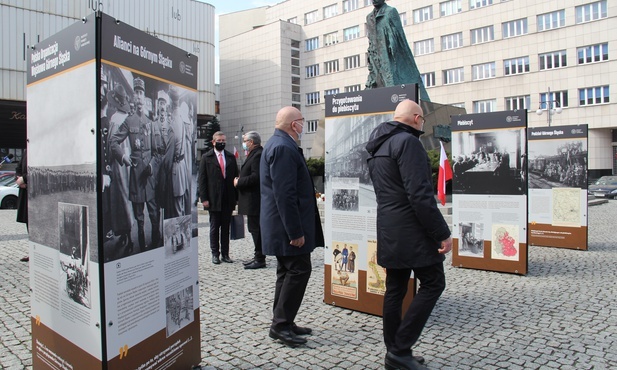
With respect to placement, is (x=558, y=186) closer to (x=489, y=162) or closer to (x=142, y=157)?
(x=489, y=162)

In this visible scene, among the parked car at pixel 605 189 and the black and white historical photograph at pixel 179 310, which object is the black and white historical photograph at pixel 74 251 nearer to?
the black and white historical photograph at pixel 179 310

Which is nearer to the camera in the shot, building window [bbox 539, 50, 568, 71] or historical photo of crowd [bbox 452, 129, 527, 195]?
historical photo of crowd [bbox 452, 129, 527, 195]

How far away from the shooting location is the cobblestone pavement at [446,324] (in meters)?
3.97

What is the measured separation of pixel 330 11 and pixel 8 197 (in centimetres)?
4652

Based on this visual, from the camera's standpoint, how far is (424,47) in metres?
51.2

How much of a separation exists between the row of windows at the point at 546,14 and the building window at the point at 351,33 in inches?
286

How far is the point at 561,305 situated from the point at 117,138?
5012 mm

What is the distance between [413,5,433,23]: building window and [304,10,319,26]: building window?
14.3 metres

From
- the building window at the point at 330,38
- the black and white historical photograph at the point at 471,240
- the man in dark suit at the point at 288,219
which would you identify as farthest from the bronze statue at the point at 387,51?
the building window at the point at 330,38

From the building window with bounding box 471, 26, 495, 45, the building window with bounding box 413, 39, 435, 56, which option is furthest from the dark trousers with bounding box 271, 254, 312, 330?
the building window with bounding box 413, 39, 435, 56

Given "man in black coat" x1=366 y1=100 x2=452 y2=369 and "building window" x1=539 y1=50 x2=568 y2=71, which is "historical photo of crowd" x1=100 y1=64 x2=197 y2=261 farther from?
"building window" x1=539 y1=50 x2=568 y2=71

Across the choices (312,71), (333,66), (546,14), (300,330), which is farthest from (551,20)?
(300,330)

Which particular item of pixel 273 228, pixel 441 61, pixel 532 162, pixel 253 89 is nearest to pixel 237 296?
pixel 273 228

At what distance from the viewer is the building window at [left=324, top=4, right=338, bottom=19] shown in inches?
2347
